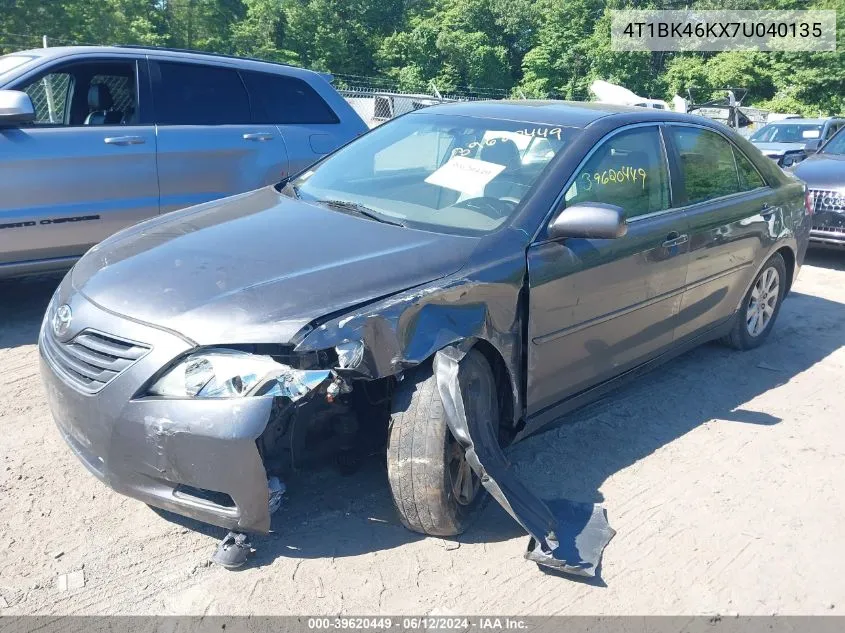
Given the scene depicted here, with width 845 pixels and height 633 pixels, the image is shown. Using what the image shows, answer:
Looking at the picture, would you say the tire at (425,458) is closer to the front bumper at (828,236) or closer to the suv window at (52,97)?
the suv window at (52,97)

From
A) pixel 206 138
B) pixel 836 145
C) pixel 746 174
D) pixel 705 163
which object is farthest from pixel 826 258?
pixel 206 138

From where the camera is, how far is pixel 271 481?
8.86 feet

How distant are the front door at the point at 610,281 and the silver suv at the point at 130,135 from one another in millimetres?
3052

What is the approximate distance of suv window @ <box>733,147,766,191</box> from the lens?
4.88 meters

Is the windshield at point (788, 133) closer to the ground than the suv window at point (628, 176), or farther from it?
closer to the ground

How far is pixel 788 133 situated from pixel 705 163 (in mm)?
13422

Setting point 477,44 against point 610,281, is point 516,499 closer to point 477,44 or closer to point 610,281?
point 610,281

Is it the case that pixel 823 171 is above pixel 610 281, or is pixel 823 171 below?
above

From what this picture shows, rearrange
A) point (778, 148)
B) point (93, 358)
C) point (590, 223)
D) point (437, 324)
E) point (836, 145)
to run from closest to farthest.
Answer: point (93, 358), point (437, 324), point (590, 223), point (836, 145), point (778, 148)

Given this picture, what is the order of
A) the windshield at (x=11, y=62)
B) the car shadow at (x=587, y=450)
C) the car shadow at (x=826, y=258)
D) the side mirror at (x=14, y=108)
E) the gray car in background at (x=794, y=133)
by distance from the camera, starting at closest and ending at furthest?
the car shadow at (x=587, y=450) < the side mirror at (x=14, y=108) < the windshield at (x=11, y=62) < the car shadow at (x=826, y=258) < the gray car in background at (x=794, y=133)

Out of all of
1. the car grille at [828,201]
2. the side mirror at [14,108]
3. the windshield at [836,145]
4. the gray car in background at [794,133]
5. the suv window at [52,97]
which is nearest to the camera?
the side mirror at [14,108]

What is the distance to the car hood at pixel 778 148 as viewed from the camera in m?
14.5

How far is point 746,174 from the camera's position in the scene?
495 cm

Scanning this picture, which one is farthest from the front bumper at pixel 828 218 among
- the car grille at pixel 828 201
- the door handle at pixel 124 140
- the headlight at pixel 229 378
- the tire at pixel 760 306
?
the headlight at pixel 229 378
